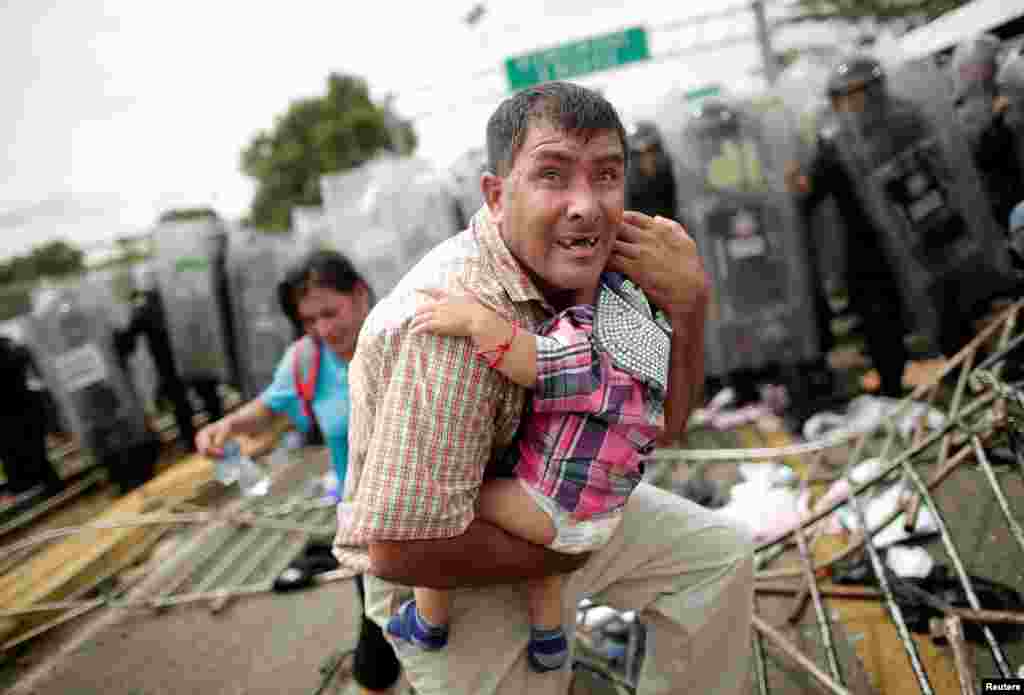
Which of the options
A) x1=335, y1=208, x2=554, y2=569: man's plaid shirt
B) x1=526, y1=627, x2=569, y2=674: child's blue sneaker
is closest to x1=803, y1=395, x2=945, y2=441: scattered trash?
x1=526, y1=627, x2=569, y2=674: child's blue sneaker

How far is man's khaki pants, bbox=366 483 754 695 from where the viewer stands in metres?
1.41

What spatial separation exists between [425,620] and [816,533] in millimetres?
1731

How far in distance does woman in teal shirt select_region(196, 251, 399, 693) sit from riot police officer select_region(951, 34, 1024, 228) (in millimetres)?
3376

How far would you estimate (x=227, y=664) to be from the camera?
Result: 2.76 meters

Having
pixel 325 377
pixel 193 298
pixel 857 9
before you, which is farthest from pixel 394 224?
pixel 857 9

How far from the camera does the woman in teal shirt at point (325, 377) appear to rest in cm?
208

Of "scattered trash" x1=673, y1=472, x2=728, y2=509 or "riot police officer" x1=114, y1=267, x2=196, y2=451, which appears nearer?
"scattered trash" x1=673, y1=472, x2=728, y2=509

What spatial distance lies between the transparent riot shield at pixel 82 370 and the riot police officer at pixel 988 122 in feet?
21.4

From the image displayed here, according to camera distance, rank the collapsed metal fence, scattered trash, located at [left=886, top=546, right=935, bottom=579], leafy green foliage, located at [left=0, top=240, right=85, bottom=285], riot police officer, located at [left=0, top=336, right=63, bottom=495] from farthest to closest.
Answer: leafy green foliage, located at [left=0, top=240, right=85, bottom=285], riot police officer, located at [left=0, top=336, right=63, bottom=495], scattered trash, located at [left=886, top=546, right=935, bottom=579], the collapsed metal fence

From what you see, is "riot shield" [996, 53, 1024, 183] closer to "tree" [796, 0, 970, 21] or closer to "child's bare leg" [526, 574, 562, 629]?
"child's bare leg" [526, 574, 562, 629]

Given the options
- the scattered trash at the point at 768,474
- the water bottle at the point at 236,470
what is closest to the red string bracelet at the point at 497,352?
the water bottle at the point at 236,470

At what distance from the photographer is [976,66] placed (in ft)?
12.2

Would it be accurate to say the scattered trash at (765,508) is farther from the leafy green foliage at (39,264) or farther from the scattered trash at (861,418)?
the leafy green foliage at (39,264)

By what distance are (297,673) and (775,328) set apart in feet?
13.0
